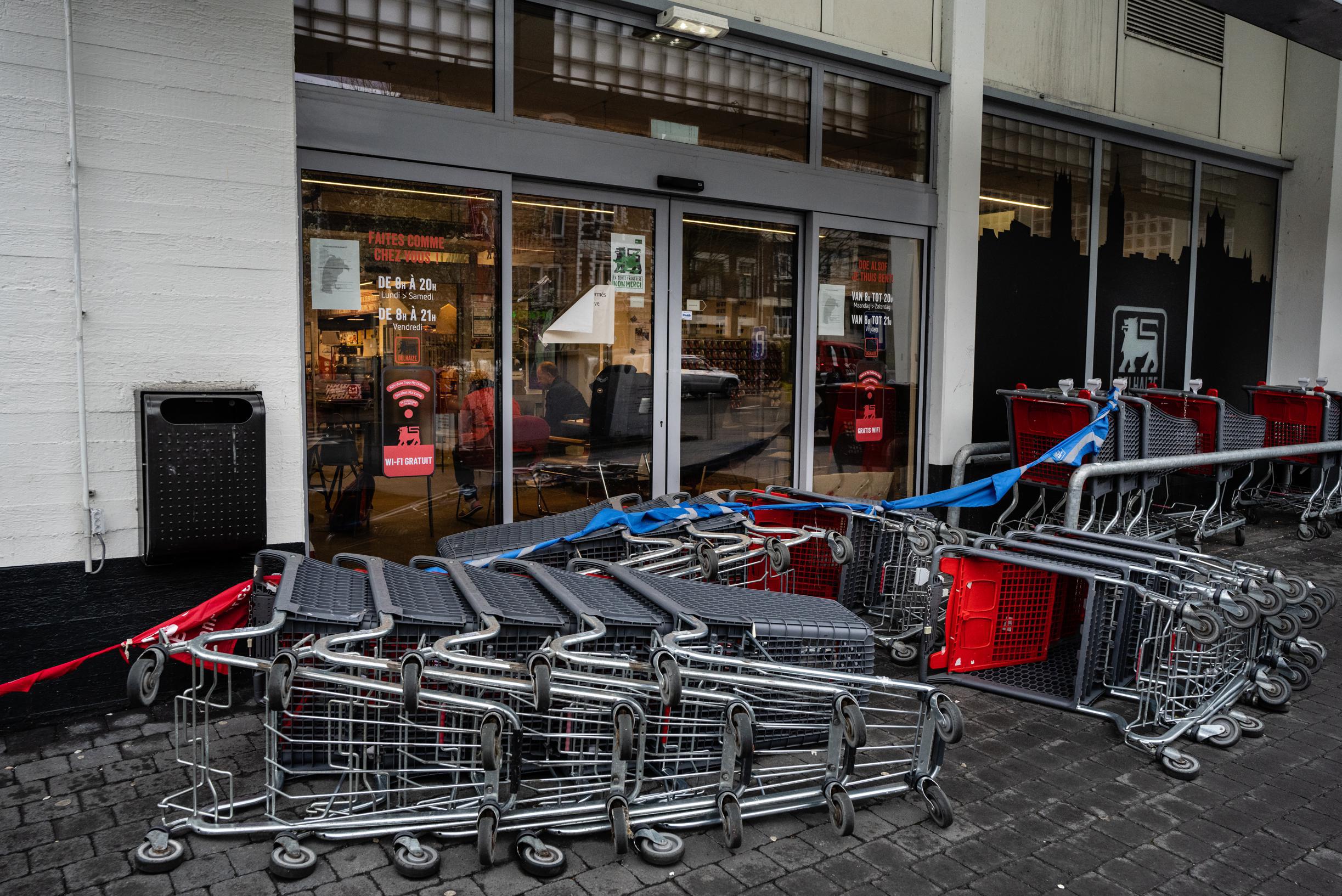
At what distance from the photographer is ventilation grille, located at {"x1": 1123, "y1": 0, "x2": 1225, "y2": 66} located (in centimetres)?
1002

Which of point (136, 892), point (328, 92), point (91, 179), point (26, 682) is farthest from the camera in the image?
point (328, 92)

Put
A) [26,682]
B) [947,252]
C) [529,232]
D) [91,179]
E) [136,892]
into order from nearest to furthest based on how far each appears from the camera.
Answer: [136,892] → [26,682] → [91,179] → [529,232] → [947,252]

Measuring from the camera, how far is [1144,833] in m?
3.89

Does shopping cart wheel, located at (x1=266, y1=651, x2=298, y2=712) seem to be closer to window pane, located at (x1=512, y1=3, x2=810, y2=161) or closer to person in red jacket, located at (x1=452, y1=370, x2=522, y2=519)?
person in red jacket, located at (x1=452, y1=370, x2=522, y2=519)

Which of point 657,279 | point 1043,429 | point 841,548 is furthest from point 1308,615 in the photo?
point 657,279

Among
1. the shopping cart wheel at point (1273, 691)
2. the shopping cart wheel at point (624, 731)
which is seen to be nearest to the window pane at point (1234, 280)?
the shopping cart wheel at point (1273, 691)

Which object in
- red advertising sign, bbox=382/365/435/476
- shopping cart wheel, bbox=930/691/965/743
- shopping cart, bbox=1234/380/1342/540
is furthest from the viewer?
shopping cart, bbox=1234/380/1342/540

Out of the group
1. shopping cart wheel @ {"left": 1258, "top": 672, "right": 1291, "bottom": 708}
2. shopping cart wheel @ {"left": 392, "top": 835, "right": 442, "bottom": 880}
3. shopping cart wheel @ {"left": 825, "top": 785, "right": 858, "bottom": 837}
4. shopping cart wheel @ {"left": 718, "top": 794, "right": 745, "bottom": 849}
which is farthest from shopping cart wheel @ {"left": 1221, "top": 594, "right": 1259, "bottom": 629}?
shopping cart wheel @ {"left": 392, "top": 835, "right": 442, "bottom": 880}

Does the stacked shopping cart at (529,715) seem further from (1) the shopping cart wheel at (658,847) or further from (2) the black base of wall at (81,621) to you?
(2) the black base of wall at (81,621)

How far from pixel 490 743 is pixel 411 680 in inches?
13.4

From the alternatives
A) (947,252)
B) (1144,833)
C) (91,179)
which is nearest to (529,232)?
(91,179)

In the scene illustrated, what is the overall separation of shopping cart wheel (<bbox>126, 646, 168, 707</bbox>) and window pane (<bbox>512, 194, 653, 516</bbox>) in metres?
3.46

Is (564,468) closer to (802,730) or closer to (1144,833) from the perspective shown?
(802,730)

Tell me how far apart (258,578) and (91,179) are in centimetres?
226
